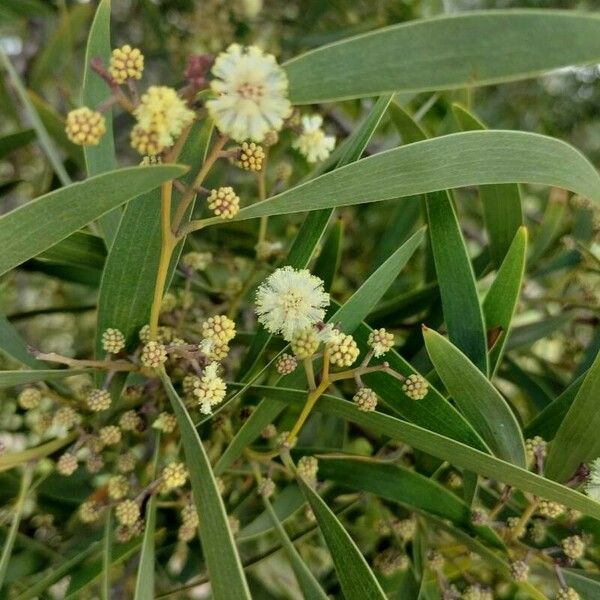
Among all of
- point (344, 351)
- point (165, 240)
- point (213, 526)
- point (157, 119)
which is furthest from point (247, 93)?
point (213, 526)

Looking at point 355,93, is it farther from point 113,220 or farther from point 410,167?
point 113,220

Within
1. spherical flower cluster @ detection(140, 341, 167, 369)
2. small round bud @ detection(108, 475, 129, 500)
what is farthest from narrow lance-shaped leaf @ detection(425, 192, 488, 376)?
small round bud @ detection(108, 475, 129, 500)

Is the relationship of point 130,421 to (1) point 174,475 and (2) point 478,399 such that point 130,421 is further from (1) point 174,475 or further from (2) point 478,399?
(2) point 478,399

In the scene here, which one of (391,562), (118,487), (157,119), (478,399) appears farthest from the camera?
(391,562)

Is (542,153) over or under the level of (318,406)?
over

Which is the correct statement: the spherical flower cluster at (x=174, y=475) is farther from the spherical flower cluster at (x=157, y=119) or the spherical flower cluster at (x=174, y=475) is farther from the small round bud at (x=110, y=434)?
the spherical flower cluster at (x=157, y=119)

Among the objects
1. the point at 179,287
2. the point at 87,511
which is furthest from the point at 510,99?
the point at 87,511
